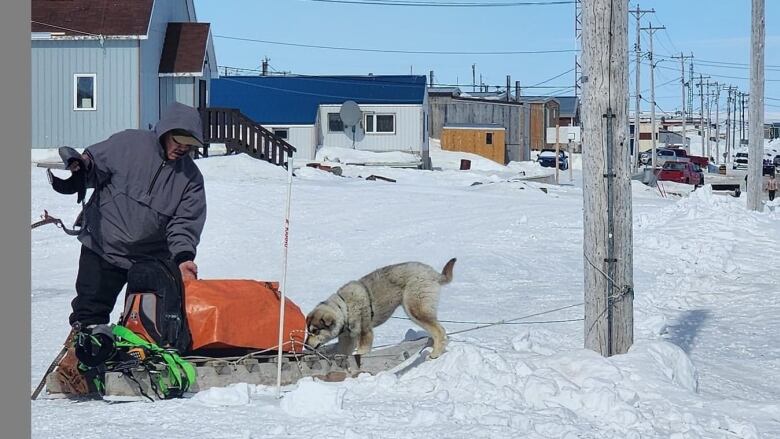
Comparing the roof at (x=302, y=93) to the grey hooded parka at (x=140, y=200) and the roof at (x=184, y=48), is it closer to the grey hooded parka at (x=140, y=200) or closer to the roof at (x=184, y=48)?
the roof at (x=184, y=48)

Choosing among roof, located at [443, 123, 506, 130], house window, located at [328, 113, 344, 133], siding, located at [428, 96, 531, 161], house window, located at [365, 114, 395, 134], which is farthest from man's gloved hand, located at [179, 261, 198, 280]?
siding, located at [428, 96, 531, 161]

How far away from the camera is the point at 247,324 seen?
23.8 feet

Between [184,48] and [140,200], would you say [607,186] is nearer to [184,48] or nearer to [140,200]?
[140,200]

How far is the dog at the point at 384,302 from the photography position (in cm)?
778

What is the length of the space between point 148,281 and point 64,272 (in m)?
8.44

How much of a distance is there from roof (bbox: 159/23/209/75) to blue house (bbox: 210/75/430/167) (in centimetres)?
1655

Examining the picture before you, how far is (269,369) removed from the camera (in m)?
7.16

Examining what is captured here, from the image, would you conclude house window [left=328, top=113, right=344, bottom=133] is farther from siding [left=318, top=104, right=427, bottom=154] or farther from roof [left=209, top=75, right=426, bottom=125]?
roof [left=209, top=75, right=426, bottom=125]

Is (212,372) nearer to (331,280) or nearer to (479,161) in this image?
(331,280)

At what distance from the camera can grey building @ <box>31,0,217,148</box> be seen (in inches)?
1214

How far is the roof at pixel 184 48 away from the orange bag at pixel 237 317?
26083 mm

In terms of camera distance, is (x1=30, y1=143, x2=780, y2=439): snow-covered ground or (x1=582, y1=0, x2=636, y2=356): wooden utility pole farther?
(x1=582, y1=0, x2=636, y2=356): wooden utility pole

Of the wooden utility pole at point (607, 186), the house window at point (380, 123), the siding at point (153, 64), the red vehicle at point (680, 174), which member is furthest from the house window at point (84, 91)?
the red vehicle at point (680, 174)

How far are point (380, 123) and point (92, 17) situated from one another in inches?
880
